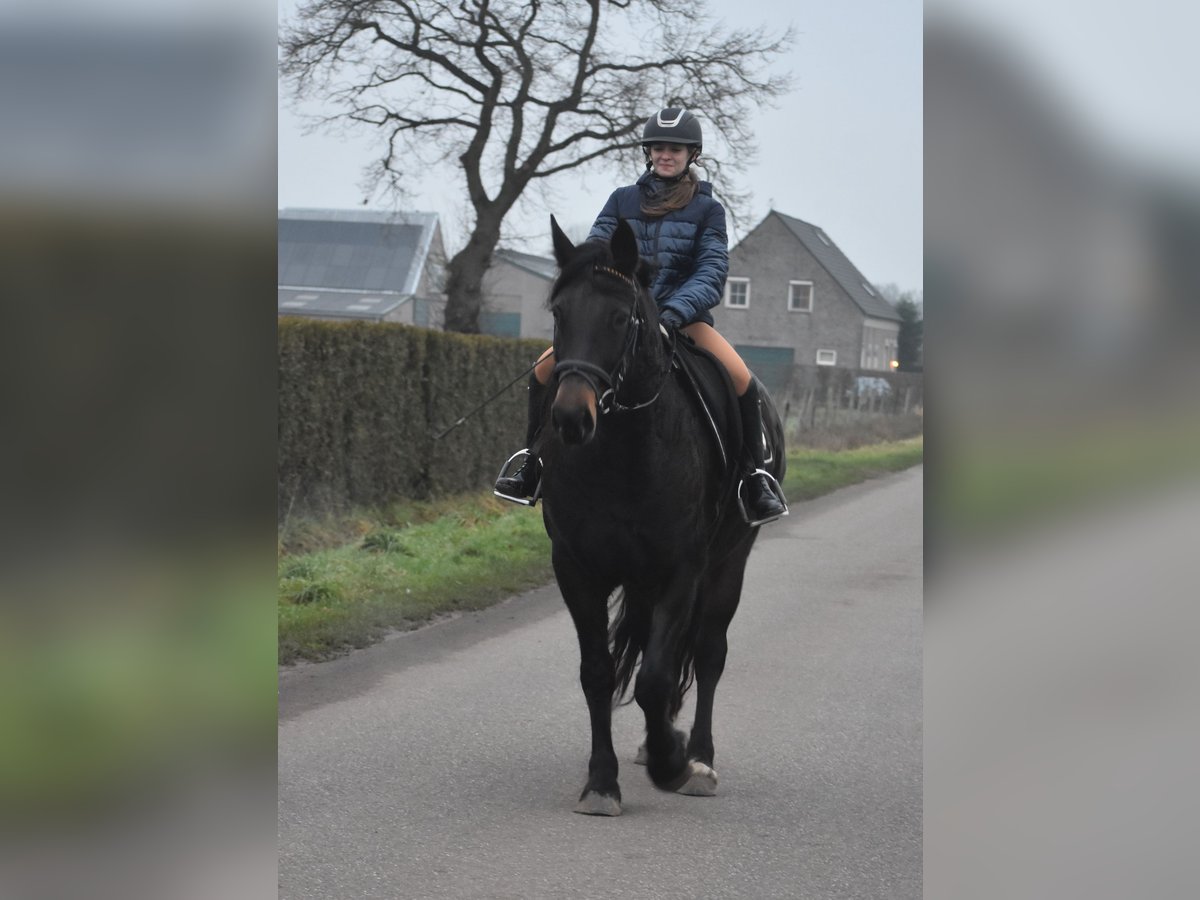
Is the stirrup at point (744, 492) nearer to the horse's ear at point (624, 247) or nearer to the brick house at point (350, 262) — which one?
the horse's ear at point (624, 247)

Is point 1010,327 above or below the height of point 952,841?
above

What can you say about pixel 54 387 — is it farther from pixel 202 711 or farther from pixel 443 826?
pixel 443 826

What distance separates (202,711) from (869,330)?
46260mm

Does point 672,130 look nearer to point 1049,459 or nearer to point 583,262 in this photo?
point 583,262

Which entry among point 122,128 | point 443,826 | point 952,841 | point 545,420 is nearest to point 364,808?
point 443,826

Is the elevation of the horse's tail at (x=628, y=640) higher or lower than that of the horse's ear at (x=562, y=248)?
lower

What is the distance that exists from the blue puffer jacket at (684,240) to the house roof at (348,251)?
1920 cm

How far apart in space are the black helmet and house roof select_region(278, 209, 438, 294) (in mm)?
19428

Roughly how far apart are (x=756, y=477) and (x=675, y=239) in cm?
109

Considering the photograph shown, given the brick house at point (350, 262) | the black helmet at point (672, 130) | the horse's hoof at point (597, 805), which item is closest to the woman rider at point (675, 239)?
the black helmet at point (672, 130)

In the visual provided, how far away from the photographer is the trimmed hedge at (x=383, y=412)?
11.2 meters

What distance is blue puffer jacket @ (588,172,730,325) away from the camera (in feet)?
17.5

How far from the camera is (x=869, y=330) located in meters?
46.2

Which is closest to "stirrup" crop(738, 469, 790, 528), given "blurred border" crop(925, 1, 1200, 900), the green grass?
the green grass
